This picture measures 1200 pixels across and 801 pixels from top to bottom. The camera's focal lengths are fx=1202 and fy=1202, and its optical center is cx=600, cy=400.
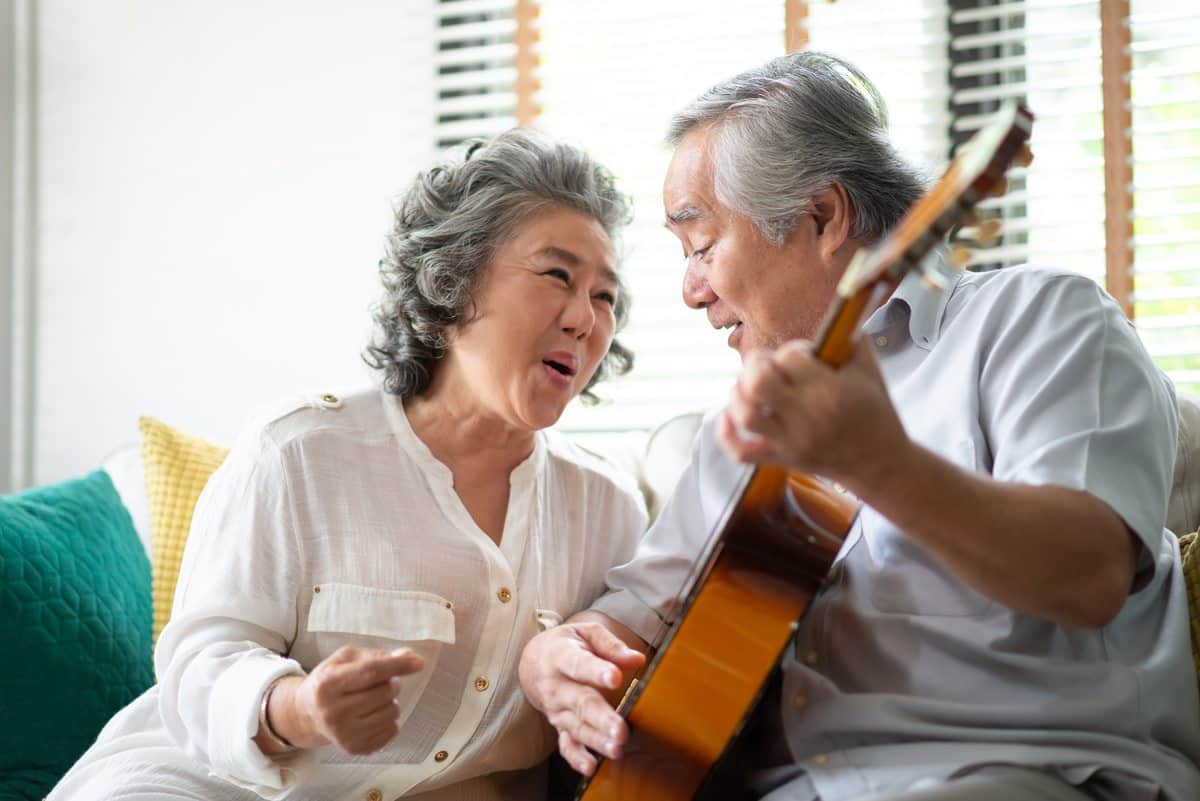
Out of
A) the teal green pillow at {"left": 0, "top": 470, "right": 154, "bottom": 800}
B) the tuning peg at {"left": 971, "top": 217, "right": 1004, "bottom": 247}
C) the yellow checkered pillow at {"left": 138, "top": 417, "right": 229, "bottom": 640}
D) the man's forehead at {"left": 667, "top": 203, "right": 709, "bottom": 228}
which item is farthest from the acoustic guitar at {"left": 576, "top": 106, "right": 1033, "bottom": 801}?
the yellow checkered pillow at {"left": 138, "top": 417, "right": 229, "bottom": 640}

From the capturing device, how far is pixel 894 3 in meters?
2.75

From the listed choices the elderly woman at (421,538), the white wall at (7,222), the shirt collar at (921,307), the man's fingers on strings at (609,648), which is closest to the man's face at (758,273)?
the shirt collar at (921,307)

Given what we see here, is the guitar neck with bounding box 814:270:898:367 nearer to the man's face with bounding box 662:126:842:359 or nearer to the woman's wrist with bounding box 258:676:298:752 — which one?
the man's face with bounding box 662:126:842:359

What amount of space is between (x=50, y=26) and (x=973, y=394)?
9.97ft

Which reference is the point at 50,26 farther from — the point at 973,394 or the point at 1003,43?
the point at 973,394

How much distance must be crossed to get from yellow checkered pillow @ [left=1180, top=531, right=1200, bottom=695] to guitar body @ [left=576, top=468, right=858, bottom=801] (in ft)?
1.47

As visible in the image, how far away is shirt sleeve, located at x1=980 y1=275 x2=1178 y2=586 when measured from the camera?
1171 mm

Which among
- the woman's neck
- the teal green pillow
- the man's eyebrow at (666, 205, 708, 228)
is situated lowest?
the teal green pillow

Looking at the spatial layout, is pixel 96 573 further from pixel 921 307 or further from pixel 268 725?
pixel 921 307

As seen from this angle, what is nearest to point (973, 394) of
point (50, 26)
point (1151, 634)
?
point (1151, 634)

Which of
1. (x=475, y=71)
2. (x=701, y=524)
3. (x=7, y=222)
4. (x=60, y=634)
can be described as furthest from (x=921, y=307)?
(x=7, y=222)

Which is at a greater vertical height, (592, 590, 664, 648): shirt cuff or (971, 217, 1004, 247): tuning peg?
(971, 217, 1004, 247): tuning peg

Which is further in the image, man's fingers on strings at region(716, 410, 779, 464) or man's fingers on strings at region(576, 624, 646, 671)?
man's fingers on strings at region(576, 624, 646, 671)

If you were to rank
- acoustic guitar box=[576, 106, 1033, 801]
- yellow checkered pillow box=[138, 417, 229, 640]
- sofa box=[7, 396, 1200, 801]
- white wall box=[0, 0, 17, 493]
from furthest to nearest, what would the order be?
white wall box=[0, 0, 17, 493], yellow checkered pillow box=[138, 417, 229, 640], sofa box=[7, 396, 1200, 801], acoustic guitar box=[576, 106, 1033, 801]
